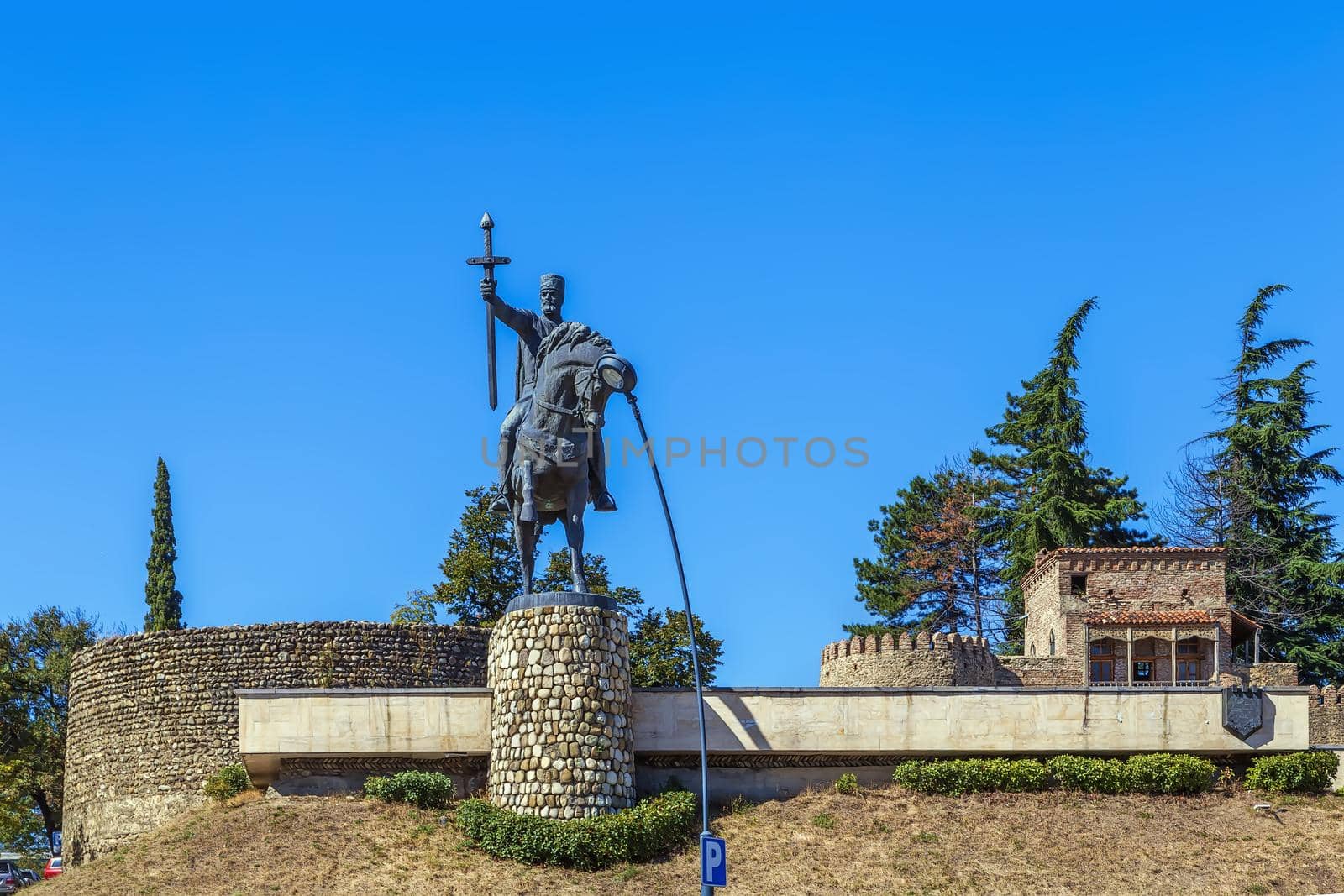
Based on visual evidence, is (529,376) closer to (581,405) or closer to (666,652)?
(581,405)

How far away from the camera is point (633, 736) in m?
33.2

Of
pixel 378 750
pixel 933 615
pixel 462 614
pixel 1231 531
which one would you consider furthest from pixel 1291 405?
pixel 378 750

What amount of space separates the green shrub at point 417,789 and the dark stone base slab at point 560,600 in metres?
3.15

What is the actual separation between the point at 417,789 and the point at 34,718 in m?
29.3

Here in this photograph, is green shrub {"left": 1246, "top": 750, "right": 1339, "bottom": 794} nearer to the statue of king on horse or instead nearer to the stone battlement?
the statue of king on horse

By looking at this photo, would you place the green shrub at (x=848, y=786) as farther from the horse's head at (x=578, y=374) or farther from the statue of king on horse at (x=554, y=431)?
the horse's head at (x=578, y=374)

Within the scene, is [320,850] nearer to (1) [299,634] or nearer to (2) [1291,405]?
(1) [299,634]

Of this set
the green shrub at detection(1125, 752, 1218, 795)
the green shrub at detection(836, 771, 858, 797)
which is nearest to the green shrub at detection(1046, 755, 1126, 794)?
the green shrub at detection(1125, 752, 1218, 795)

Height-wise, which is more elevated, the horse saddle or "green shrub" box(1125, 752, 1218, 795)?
the horse saddle

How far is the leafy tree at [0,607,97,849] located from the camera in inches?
2147

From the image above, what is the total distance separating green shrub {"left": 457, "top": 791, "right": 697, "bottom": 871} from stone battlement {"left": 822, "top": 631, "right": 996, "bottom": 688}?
1917cm


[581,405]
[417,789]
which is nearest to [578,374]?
[581,405]

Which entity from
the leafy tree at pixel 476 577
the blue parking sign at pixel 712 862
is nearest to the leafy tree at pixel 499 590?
the leafy tree at pixel 476 577

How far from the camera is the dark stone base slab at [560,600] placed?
32.2 m
